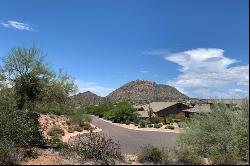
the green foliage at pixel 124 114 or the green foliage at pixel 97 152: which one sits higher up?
the green foliage at pixel 124 114

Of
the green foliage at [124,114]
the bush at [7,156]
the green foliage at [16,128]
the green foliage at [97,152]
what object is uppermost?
the green foliage at [124,114]

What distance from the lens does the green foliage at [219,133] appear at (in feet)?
67.8

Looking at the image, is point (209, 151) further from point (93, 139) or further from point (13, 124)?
point (13, 124)

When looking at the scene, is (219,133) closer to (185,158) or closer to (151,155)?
(151,155)

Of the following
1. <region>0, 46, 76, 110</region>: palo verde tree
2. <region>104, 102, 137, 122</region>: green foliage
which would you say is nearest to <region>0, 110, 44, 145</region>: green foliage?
<region>0, 46, 76, 110</region>: palo verde tree

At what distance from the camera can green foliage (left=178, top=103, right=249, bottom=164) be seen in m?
20.7

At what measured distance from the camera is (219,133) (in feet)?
71.6

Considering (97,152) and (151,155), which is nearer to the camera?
(151,155)

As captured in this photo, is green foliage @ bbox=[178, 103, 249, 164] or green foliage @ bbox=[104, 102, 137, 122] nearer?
green foliage @ bbox=[178, 103, 249, 164]

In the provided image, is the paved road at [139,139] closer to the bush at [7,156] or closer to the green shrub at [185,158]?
the green shrub at [185,158]

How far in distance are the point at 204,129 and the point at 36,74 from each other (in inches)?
524

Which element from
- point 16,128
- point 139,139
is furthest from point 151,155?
point 139,139

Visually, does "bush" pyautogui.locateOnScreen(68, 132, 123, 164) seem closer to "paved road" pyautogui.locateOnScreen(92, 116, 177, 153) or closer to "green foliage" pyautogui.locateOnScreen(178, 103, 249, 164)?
"green foliage" pyautogui.locateOnScreen(178, 103, 249, 164)

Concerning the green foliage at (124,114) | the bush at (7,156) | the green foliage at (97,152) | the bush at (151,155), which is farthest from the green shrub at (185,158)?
the green foliage at (124,114)
